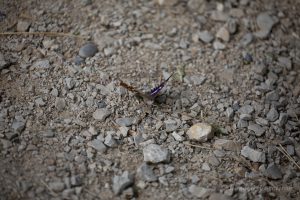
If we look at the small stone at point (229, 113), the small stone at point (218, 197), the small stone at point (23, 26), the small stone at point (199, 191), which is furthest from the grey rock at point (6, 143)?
the small stone at point (229, 113)

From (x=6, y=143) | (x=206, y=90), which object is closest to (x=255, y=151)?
(x=206, y=90)

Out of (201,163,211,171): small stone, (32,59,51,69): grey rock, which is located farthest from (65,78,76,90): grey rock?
(201,163,211,171): small stone

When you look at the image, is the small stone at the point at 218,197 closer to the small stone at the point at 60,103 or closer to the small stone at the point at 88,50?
the small stone at the point at 60,103

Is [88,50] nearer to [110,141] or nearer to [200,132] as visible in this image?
[110,141]

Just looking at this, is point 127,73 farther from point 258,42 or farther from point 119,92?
point 258,42

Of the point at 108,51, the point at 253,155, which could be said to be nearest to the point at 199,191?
the point at 253,155
